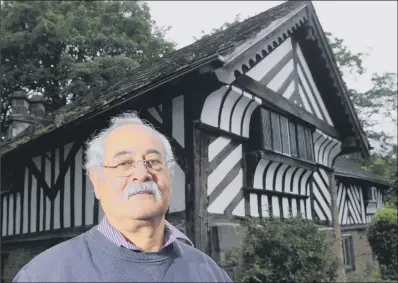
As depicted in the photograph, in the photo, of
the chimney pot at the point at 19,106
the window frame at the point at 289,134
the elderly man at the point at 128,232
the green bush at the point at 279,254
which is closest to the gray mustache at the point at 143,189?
the elderly man at the point at 128,232

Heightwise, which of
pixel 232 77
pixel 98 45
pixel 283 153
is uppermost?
pixel 98 45

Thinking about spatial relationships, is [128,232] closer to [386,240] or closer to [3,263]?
[3,263]

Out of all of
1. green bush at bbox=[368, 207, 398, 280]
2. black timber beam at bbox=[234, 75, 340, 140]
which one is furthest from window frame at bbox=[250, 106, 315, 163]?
green bush at bbox=[368, 207, 398, 280]

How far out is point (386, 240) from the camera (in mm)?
11398

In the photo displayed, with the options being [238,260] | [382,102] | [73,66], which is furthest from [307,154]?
[382,102]

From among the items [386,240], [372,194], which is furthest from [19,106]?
[372,194]

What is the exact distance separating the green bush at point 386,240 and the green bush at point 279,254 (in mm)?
5294

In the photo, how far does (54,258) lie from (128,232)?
0.98 feet

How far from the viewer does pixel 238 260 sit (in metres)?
5.67

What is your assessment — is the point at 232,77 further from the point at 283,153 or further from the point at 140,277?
the point at 140,277

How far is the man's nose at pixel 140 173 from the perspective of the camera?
5.77 feet

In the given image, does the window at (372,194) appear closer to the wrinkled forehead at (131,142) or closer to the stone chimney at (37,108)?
the stone chimney at (37,108)

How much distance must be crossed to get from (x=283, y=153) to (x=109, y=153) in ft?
19.2

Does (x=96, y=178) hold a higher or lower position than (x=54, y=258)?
higher
